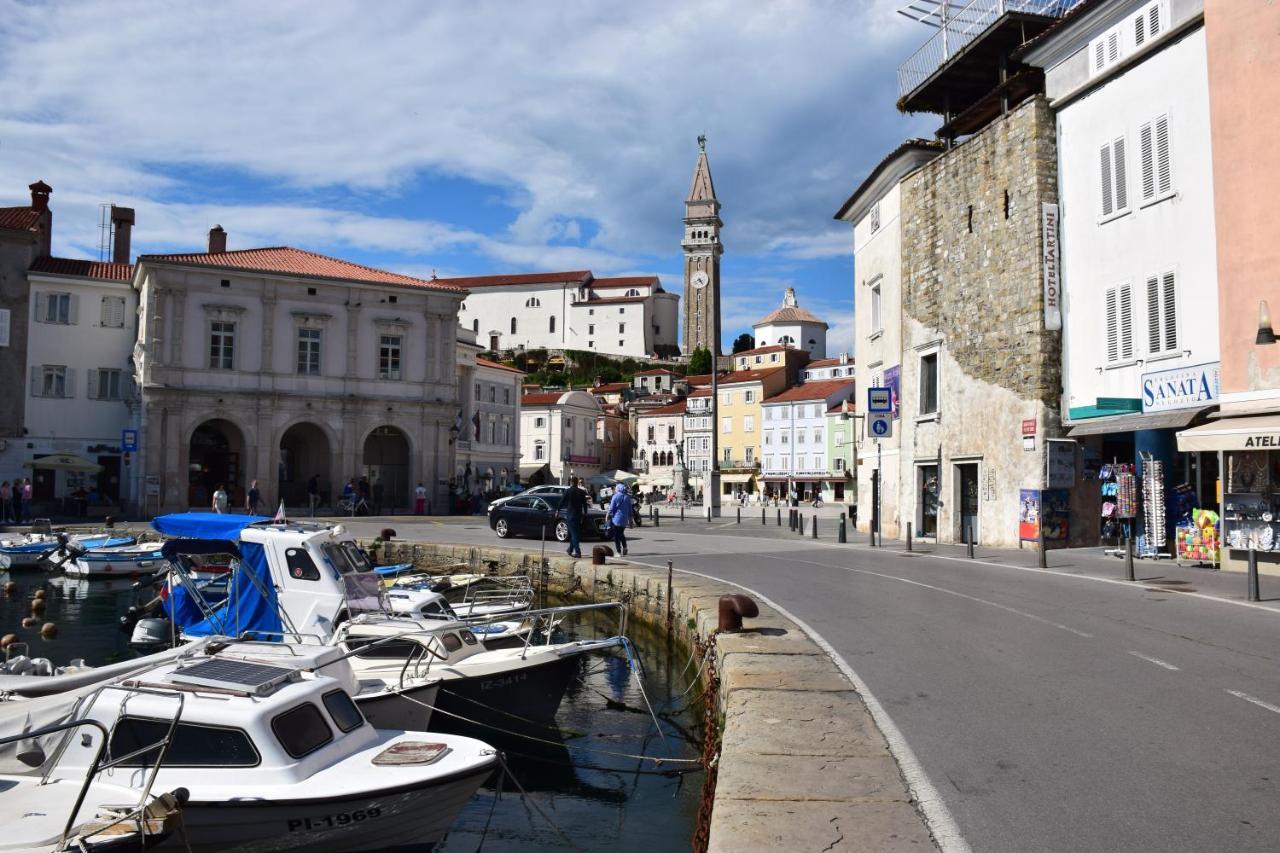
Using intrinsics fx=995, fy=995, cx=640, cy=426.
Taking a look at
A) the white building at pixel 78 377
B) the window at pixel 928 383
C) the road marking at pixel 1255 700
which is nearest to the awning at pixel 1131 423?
the window at pixel 928 383

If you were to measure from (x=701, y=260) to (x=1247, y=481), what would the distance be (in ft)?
451

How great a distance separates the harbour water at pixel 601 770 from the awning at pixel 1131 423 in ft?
36.6

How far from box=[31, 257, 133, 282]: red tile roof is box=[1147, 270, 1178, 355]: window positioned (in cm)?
4585

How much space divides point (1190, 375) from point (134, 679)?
19.8 m

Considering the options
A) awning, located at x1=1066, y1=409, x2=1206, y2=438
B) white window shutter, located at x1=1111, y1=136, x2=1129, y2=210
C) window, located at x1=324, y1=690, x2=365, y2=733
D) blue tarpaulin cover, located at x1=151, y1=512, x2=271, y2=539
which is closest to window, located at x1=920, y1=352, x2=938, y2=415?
awning, located at x1=1066, y1=409, x2=1206, y2=438

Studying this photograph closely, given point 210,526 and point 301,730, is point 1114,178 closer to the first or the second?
point 210,526

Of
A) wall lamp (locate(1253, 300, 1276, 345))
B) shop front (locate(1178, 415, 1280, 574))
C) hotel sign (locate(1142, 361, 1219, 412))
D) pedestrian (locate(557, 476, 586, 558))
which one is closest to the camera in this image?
wall lamp (locate(1253, 300, 1276, 345))

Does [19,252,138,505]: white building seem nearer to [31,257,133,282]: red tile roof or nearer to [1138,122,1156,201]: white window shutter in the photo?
[31,257,133,282]: red tile roof

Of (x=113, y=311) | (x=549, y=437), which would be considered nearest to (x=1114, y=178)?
(x=113, y=311)

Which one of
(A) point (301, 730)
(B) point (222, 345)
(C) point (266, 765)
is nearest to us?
(C) point (266, 765)

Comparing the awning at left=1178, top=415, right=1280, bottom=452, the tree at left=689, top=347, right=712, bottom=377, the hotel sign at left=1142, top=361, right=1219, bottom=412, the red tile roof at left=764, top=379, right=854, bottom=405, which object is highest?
the tree at left=689, top=347, right=712, bottom=377

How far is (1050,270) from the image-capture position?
79.7 ft

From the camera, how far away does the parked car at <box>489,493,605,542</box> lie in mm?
30969

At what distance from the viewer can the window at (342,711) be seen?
339 inches
